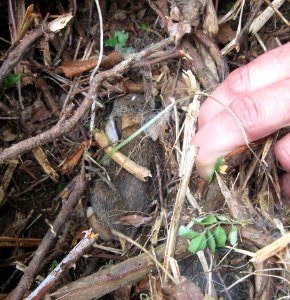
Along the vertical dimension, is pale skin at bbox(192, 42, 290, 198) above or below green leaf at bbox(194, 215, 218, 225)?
above

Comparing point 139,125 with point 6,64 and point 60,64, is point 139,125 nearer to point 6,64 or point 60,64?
point 60,64

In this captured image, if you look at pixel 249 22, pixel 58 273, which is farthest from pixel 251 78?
pixel 58 273

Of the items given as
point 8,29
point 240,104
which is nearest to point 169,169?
point 240,104

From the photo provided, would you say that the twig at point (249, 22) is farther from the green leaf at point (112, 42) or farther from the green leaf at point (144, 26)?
the green leaf at point (112, 42)

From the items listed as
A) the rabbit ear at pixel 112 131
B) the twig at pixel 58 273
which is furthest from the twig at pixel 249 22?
the twig at pixel 58 273

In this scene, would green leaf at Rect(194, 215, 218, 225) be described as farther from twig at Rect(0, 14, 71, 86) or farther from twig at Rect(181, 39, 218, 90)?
twig at Rect(0, 14, 71, 86)

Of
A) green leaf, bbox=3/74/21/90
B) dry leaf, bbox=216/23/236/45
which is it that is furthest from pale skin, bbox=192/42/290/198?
green leaf, bbox=3/74/21/90
